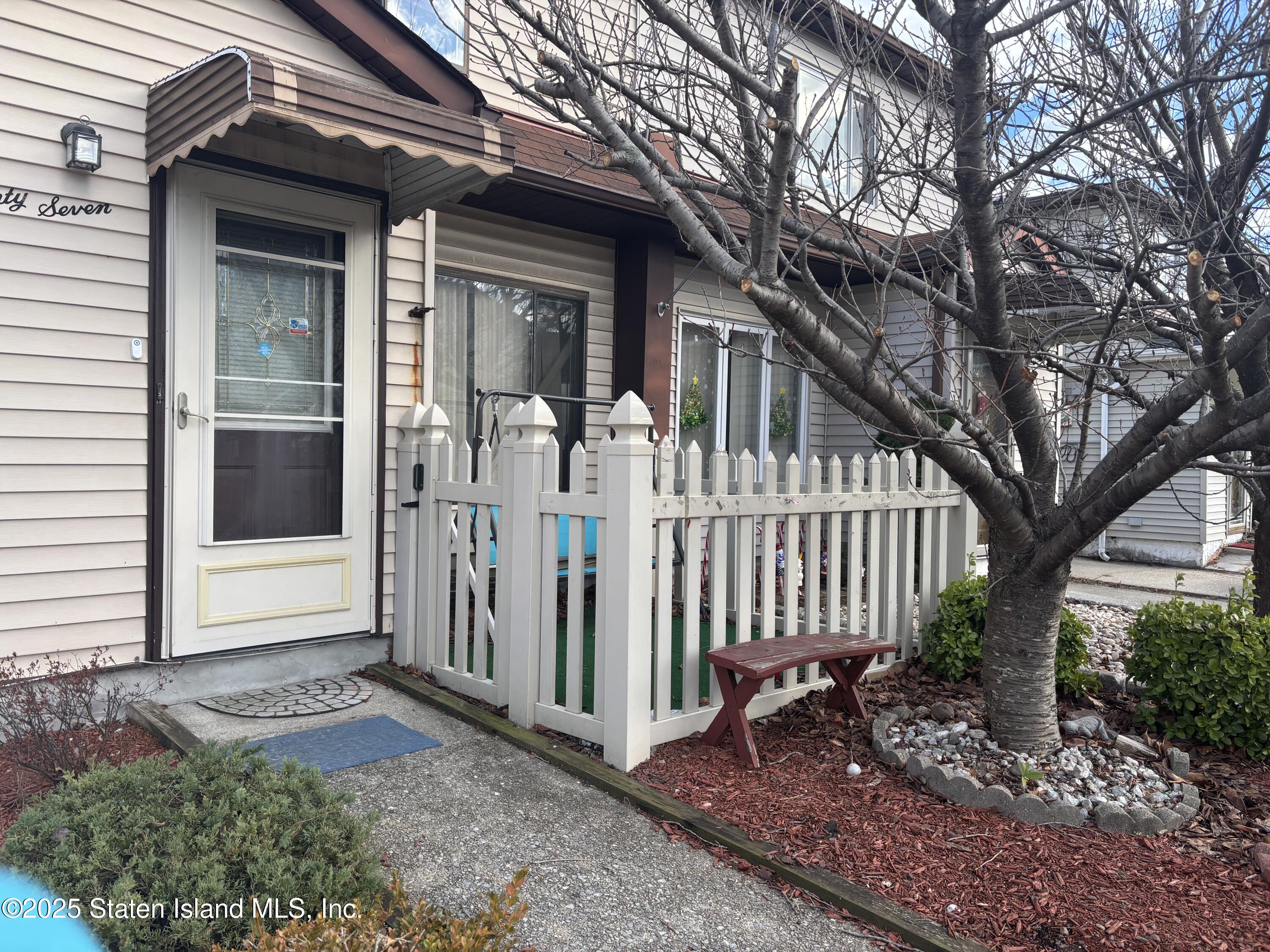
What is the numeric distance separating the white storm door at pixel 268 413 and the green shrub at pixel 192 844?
2048 millimetres

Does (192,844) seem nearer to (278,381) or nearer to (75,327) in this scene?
(75,327)

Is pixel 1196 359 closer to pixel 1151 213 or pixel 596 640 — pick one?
pixel 1151 213

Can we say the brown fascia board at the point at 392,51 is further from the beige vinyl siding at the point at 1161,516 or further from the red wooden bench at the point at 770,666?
the beige vinyl siding at the point at 1161,516

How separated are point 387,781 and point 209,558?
177 cm

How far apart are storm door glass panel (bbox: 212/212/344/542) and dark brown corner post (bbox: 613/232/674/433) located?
2.85 meters

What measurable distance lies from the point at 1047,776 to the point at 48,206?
512 cm

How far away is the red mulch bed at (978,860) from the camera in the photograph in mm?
2600

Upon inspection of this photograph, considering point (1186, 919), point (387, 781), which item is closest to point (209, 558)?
point (387, 781)

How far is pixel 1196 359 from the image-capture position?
468 centimetres

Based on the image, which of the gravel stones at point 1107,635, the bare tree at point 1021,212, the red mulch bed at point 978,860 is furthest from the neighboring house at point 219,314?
the gravel stones at point 1107,635

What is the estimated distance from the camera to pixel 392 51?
478cm

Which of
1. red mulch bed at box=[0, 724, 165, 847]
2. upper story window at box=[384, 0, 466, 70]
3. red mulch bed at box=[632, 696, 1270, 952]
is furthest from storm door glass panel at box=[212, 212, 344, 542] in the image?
red mulch bed at box=[632, 696, 1270, 952]

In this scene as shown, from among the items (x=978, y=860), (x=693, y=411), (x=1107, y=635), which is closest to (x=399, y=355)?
(x=693, y=411)

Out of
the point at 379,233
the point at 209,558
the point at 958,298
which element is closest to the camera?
the point at 209,558
